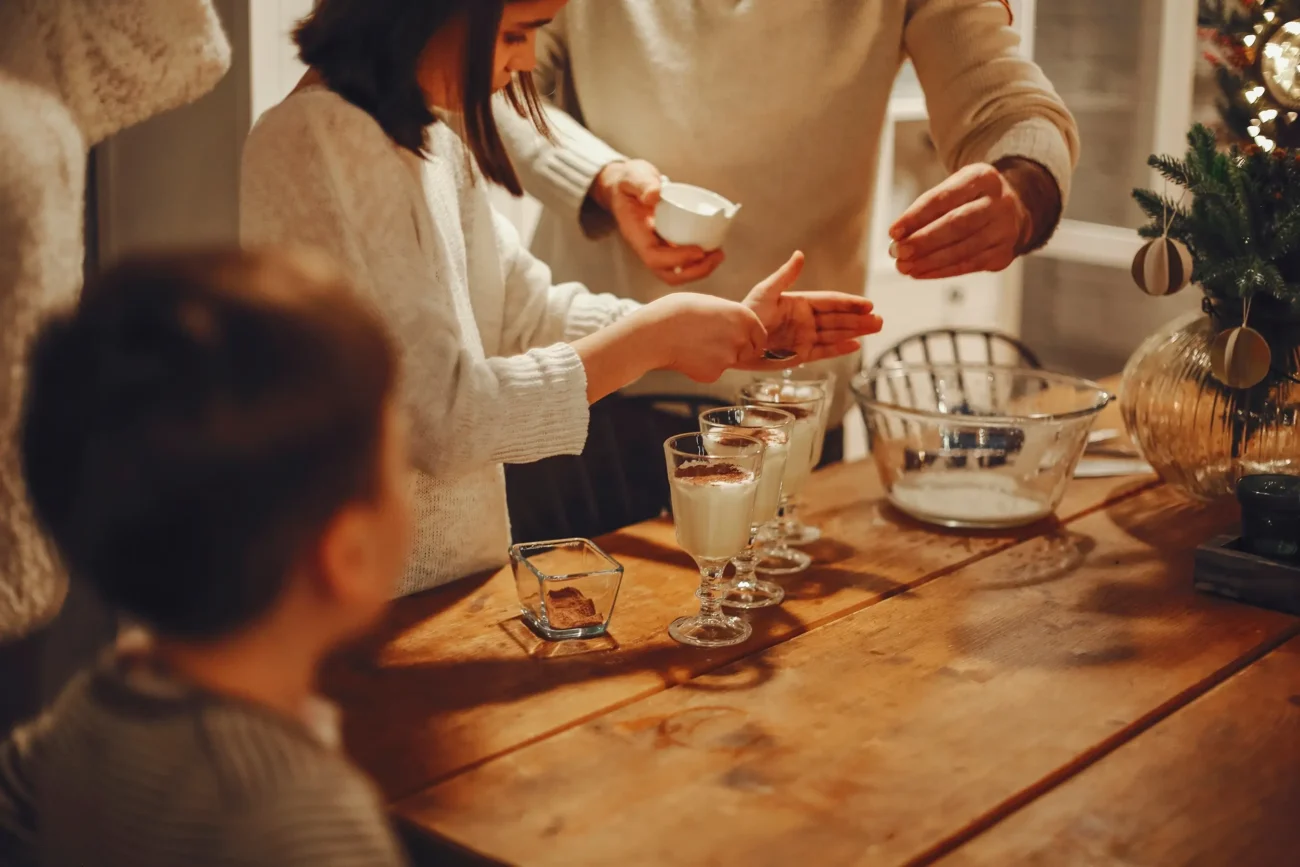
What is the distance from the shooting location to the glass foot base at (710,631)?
135 centimetres

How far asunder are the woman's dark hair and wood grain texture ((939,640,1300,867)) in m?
0.87

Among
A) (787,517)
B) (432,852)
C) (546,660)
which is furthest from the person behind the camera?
(787,517)

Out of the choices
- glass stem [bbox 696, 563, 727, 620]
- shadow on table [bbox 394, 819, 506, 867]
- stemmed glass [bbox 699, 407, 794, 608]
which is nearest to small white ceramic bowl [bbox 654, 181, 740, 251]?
stemmed glass [bbox 699, 407, 794, 608]

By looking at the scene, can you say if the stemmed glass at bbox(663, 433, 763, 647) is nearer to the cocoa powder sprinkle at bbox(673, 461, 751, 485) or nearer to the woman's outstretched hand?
the cocoa powder sprinkle at bbox(673, 461, 751, 485)

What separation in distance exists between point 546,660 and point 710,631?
178 mm

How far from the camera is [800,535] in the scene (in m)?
1.68

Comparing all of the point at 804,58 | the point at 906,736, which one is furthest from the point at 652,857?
the point at 804,58

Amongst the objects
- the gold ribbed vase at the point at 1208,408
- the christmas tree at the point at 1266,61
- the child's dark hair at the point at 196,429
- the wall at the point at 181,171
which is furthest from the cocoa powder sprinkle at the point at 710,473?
the wall at the point at 181,171

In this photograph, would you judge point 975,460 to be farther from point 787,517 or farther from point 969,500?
point 787,517

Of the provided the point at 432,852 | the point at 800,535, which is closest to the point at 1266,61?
the point at 800,535

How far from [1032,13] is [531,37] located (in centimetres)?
279

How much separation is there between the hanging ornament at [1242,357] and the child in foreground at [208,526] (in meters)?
1.27

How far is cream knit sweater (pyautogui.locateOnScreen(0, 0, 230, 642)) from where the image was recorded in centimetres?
110

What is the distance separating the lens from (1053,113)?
1.98 meters
